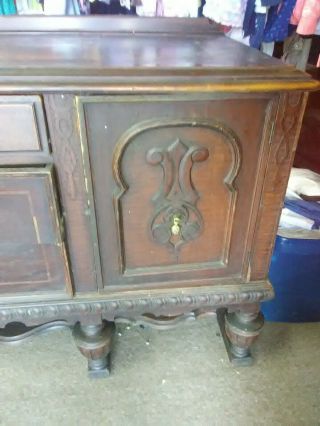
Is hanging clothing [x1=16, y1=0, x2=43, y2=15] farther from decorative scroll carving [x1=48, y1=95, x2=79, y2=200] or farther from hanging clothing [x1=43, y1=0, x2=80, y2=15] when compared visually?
decorative scroll carving [x1=48, y1=95, x2=79, y2=200]

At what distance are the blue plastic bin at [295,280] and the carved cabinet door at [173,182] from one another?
0.86 ft

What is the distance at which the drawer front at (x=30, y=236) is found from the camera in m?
0.61

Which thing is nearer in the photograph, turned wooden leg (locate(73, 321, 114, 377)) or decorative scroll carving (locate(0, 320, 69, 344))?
turned wooden leg (locate(73, 321, 114, 377))

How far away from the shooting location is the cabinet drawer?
0.55 meters

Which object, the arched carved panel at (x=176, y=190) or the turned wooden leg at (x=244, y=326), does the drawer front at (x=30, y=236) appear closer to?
the arched carved panel at (x=176, y=190)

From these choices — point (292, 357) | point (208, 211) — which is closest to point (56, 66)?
point (208, 211)

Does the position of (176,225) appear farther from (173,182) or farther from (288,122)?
(288,122)

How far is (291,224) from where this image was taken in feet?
3.27

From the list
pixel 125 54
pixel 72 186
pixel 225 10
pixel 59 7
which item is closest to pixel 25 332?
pixel 72 186

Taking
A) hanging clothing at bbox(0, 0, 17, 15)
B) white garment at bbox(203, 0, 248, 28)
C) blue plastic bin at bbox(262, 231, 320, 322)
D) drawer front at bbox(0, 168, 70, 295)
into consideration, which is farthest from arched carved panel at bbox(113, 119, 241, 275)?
hanging clothing at bbox(0, 0, 17, 15)

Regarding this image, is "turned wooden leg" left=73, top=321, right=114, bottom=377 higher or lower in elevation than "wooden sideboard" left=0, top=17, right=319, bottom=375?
lower

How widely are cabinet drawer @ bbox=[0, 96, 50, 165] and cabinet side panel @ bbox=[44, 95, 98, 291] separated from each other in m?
0.02

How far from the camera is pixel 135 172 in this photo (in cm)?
65

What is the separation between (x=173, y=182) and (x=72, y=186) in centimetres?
18
